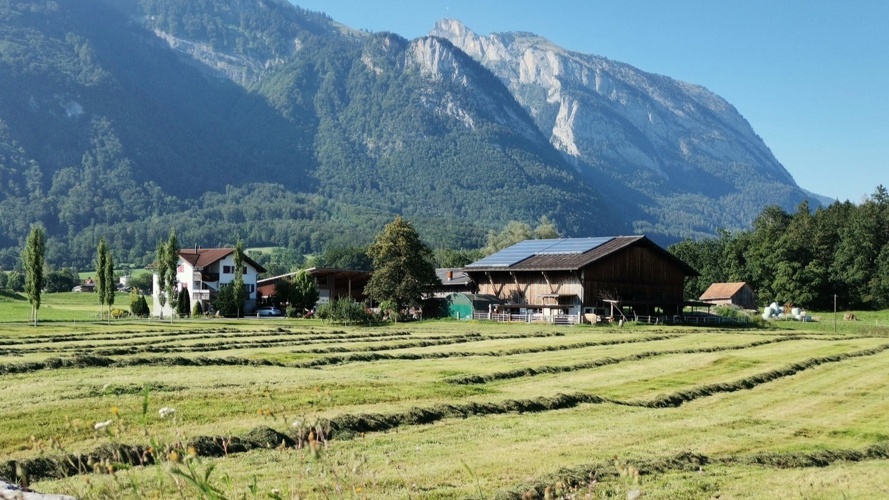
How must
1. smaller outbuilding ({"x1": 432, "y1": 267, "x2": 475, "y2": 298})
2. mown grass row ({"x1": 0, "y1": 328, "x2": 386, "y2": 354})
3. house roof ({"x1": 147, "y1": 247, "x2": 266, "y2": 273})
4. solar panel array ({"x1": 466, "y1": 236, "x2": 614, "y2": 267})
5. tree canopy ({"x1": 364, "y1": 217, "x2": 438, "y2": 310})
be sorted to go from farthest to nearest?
house roof ({"x1": 147, "y1": 247, "x2": 266, "y2": 273}), smaller outbuilding ({"x1": 432, "y1": 267, "x2": 475, "y2": 298}), solar panel array ({"x1": 466, "y1": 236, "x2": 614, "y2": 267}), tree canopy ({"x1": 364, "y1": 217, "x2": 438, "y2": 310}), mown grass row ({"x1": 0, "y1": 328, "x2": 386, "y2": 354})

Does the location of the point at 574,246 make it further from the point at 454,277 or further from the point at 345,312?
the point at 345,312

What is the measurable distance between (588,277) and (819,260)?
188ft

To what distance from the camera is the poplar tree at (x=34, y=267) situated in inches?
2464


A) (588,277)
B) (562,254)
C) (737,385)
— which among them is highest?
(562,254)

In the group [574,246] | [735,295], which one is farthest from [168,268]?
[735,295]

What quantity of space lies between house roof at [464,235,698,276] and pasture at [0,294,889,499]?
40.6 meters

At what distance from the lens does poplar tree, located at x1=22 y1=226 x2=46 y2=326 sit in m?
62.6

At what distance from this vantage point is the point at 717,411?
24000mm

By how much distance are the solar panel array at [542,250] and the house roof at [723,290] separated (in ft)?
118

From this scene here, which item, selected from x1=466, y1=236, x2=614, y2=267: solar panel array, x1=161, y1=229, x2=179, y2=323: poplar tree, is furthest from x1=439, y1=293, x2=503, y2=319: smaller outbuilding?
x1=161, y1=229, x2=179, y2=323: poplar tree

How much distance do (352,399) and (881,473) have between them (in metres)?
11.3

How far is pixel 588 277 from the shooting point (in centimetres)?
8162

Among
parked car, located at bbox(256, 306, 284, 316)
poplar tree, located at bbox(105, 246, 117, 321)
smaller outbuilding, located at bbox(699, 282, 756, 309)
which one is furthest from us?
smaller outbuilding, located at bbox(699, 282, 756, 309)

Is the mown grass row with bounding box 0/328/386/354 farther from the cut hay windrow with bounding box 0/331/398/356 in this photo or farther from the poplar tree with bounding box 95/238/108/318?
the poplar tree with bounding box 95/238/108/318
